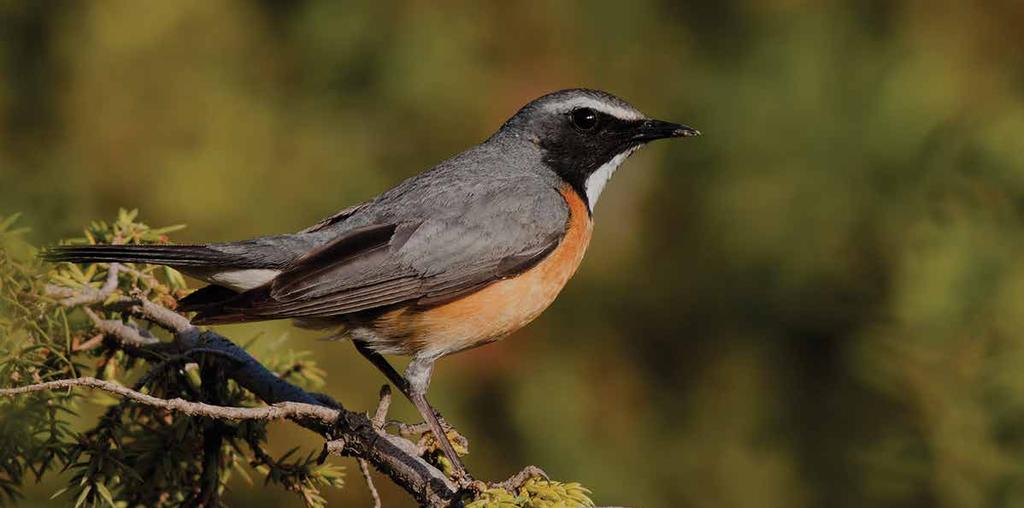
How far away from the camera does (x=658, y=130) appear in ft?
16.2

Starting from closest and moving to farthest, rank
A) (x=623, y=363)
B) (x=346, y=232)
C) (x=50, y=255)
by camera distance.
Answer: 1. (x=50, y=255)
2. (x=346, y=232)
3. (x=623, y=363)

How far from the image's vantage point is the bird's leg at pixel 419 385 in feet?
12.3

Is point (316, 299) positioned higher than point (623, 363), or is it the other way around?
point (623, 363)

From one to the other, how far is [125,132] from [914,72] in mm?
3540

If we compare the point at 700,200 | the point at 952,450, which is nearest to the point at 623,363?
the point at 700,200

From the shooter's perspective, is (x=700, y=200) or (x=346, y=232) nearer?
(x=346, y=232)

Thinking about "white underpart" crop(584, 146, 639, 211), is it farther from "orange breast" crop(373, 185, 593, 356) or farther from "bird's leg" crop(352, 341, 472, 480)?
"bird's leg" crop(352, 341, 472, 480)

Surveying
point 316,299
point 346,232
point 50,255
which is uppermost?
point 346,232

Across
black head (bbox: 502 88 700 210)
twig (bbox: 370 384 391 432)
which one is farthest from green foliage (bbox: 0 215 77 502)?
black head (bbox: 502 88 700 210)

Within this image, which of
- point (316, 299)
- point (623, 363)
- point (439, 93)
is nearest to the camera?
point (316, 299)

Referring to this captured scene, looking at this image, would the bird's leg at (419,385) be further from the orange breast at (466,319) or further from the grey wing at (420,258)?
the grey wing at (420,258)

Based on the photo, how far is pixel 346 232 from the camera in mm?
4258

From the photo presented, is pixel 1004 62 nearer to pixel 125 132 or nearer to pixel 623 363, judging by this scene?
pixel 623 363

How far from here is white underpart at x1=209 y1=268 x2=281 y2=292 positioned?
401cm
